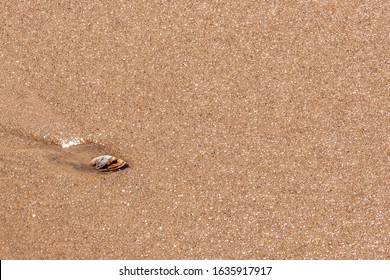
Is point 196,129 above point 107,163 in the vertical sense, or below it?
above

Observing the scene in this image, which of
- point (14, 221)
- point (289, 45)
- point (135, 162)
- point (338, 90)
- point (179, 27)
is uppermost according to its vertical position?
point (179, 27)

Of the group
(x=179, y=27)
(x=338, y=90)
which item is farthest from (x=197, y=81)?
(x=338, y=90)

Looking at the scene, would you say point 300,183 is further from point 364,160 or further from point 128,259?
point 128,259
